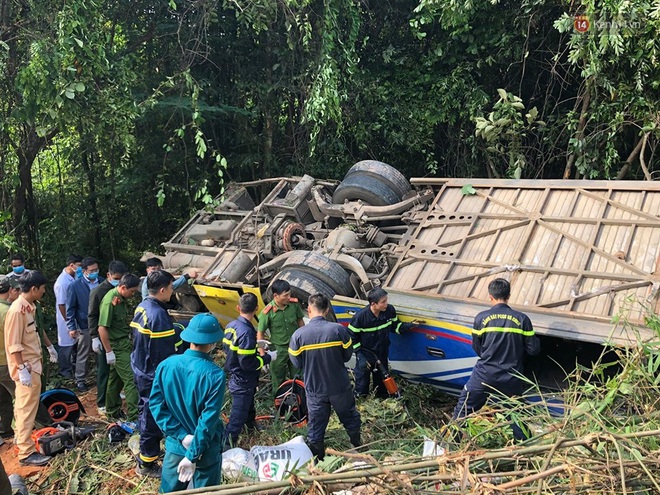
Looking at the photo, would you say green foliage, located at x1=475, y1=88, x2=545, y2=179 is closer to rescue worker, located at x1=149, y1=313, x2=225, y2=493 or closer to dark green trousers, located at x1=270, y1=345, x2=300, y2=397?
dark green trousers, located at x1=270, y1=345, x2=300, y2=397

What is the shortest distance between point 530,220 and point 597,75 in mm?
3254

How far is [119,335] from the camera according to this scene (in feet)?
17.0

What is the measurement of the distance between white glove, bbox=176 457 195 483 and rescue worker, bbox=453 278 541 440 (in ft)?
6.43

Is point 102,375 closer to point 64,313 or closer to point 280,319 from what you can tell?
point 64,313

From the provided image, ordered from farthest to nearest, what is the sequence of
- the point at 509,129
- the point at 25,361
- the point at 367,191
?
the point at 509,129 → the point at 367,191 → the point at 25,361

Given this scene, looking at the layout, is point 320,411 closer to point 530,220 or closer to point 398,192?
point 530,220

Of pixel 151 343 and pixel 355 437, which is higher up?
pixel 151 343

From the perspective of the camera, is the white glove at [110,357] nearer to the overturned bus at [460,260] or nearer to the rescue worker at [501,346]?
the overturned bus at [460,260]

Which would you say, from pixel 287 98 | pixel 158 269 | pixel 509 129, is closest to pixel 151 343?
pixel 158 269

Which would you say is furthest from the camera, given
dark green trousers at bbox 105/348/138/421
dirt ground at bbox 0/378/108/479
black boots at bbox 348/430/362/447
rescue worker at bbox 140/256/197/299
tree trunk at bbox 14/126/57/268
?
tree trunk at bbox 14/126/57/268

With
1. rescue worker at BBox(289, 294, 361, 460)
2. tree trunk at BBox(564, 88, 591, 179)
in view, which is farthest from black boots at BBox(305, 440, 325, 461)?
tree trunk at BBox(564, 88, 591, 179)

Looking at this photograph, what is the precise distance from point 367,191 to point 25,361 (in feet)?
13.4

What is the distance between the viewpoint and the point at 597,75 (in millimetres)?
7398

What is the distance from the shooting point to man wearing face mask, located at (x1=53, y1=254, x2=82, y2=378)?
20.8ft
